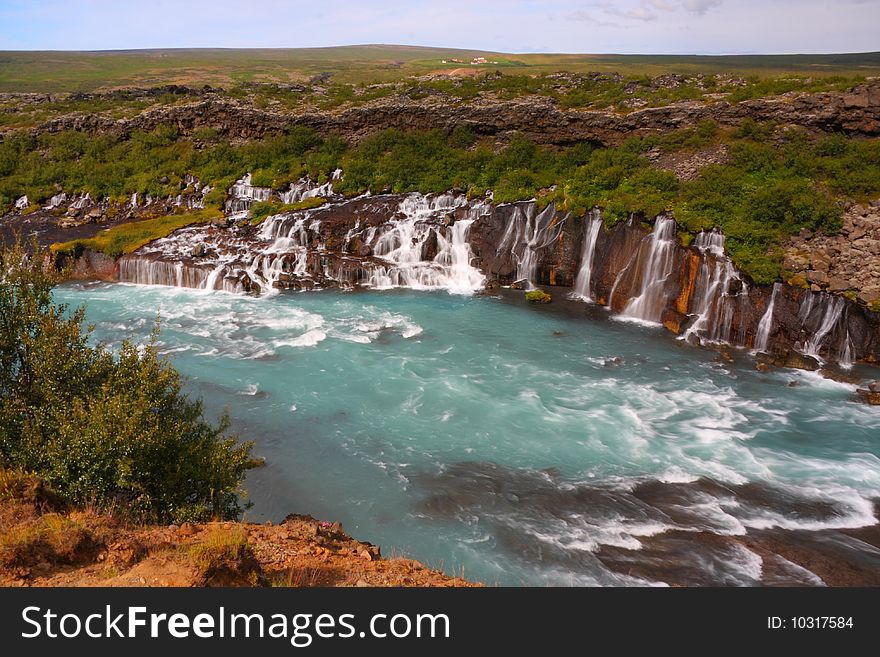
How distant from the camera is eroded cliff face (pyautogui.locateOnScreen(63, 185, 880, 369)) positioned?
28594 millimetres

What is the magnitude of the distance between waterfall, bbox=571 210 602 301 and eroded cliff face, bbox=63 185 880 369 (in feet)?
0.26

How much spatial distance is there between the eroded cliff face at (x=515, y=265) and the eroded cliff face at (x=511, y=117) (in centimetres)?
1199

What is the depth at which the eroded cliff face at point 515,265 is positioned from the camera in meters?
28.6

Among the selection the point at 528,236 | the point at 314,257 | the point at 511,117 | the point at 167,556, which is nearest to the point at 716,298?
the point at 528,236

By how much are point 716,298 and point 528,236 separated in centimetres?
1271

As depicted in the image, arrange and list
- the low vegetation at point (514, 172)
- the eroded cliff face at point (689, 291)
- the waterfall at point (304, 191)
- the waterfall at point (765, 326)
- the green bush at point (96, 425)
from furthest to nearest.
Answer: the waterfall at point (304, 191) → the low vegetation at point (514, 172) → the waterfall at point (765, 326) → the eroded cliff face at point (689, 291) → the green bush at point (96, 425)

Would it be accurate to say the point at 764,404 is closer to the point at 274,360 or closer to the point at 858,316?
the point at 858,316

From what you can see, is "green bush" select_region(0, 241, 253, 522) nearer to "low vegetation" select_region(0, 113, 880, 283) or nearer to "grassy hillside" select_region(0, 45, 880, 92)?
"low vegetation" select_region(0, 113, 880, 283)

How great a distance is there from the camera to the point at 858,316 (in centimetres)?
2727

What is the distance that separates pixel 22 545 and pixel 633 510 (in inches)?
605

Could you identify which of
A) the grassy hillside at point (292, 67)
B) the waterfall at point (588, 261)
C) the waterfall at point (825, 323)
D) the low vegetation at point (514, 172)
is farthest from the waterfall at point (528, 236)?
the grassy hillside at point (292, 67)

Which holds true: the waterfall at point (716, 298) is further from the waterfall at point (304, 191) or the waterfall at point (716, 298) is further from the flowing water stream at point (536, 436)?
the waterfall at point (304, 191)
